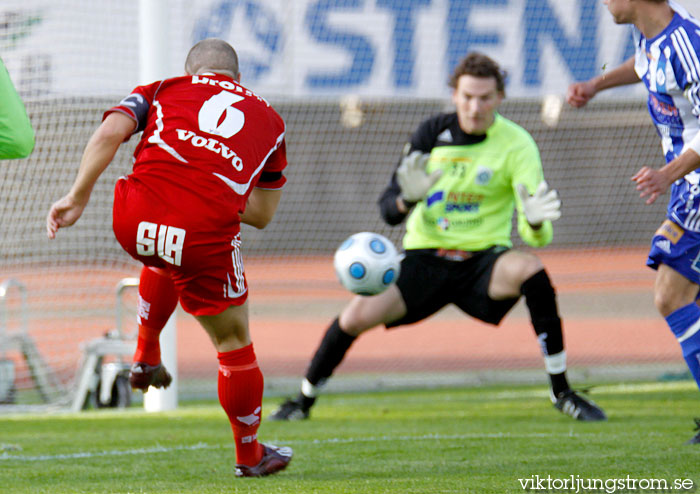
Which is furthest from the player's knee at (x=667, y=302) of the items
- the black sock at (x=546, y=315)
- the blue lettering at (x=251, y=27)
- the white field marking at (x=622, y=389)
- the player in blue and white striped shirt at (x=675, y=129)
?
the blue lettering at (x=251, y=27)

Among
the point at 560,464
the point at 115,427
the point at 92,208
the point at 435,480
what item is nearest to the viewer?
the point at 435,480

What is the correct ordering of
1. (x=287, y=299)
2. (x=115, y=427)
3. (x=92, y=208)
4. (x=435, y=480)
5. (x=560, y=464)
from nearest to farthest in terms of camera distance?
(x=435, y=480) → (x=560, y=464) → (x=115, y=427) → (x=92, y=208) → (x=287, y=299)

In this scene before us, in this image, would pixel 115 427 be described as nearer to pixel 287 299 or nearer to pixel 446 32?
pixel 446 32

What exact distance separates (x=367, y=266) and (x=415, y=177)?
63 centimetres

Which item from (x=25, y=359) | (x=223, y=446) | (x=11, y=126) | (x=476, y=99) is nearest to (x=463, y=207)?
(x=476, y=99)

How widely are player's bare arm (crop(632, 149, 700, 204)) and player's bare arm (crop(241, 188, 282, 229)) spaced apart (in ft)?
4.36

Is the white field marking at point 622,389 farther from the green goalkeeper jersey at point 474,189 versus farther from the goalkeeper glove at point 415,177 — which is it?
the goalkeeper glove at point 415,177

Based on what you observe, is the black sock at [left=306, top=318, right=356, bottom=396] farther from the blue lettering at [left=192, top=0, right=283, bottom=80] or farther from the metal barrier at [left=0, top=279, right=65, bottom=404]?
the blue lettering at [left=192, top=0, right=283, bottom=80]

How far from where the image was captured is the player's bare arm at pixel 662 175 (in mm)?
3275

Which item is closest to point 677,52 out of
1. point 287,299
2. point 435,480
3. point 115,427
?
point 435,480

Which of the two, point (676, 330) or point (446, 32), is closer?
point (676, 330)

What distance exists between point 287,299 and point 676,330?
39.2 ft

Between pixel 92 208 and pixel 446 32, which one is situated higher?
pixel 446 32

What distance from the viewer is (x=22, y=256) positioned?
8.81 metres
